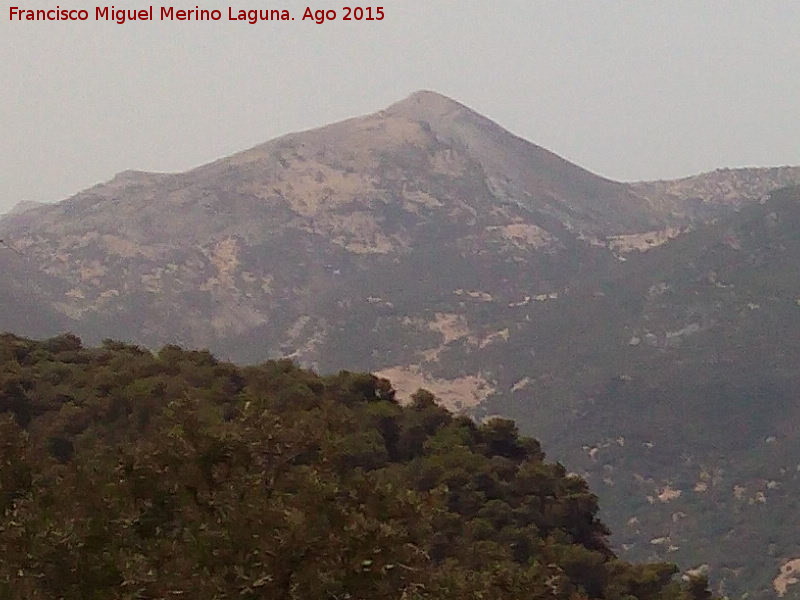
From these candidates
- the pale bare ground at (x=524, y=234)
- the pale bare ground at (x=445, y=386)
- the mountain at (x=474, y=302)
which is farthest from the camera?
the pale bare ground at (x=524, y=234)

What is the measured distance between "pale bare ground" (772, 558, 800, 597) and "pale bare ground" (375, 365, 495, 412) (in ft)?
153

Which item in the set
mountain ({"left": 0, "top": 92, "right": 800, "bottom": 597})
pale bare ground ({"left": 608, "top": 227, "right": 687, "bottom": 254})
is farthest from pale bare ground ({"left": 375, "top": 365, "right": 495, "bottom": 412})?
pale bare ground ({"left": 608, "top": 227, "right": 687, "bottom": 254})

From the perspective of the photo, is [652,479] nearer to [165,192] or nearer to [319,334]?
[319,334]

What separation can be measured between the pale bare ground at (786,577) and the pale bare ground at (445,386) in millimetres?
46695

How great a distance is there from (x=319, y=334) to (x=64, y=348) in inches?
4184

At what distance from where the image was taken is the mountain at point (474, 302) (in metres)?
89.4

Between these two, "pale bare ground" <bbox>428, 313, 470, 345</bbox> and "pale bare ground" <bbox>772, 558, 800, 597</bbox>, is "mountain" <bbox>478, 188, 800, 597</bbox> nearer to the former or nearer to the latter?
"pale bare ground" <bbox>772, 558, 800, 597</bbox>

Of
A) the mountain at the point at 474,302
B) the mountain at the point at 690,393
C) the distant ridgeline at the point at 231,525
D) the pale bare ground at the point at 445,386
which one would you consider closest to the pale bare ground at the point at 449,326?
the mountain at the point at 474,302

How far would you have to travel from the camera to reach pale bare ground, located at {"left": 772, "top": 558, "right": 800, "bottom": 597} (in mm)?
54406

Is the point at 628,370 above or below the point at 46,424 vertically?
below

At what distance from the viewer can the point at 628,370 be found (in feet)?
333

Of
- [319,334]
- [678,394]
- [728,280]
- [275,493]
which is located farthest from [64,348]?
[319,334]

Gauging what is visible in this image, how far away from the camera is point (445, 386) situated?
11081cm

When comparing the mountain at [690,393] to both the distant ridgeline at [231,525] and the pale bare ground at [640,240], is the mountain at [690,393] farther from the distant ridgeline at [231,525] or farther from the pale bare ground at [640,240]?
the distant ridgeline at [231,525]
